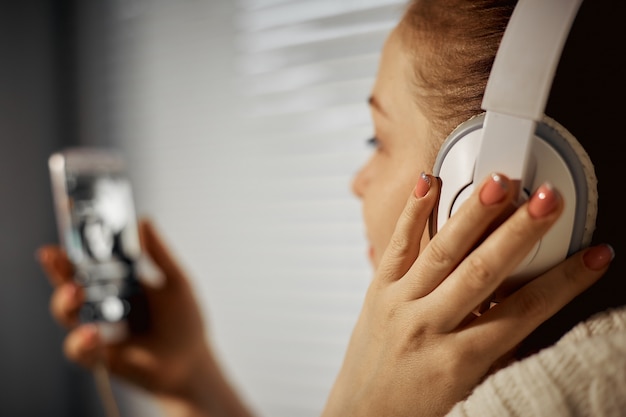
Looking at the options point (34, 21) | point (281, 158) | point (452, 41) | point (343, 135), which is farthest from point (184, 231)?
point (452, 41)

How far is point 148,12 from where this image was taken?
132cm

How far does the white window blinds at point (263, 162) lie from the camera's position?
987 mm

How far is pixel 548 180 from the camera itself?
365 mm

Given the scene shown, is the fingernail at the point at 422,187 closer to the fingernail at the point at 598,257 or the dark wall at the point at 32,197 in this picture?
the fingernail at the point at 598,257

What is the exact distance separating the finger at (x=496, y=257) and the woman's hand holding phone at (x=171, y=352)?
25.9 inches

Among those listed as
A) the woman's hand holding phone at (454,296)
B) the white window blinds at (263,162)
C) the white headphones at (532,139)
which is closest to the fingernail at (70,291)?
the white window blinds at (263,162)

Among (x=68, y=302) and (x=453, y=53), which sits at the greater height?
(x=453, y=53)

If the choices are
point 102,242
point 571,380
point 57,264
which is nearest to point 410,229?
point 571,380

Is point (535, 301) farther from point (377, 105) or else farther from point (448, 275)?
point (377, 105)

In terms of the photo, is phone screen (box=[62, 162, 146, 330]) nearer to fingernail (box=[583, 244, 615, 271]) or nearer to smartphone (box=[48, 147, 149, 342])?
smartphone (box=[48, 147, 149, 342])

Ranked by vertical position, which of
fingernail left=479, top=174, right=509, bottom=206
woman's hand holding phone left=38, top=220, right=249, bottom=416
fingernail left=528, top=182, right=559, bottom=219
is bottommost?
woman's hand holding phone left=38, top=220, right=249, bottom=416

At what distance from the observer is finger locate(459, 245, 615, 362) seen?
14.8 inches

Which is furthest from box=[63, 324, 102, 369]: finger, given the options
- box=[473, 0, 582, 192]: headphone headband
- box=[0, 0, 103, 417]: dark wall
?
box=[473, 0, 582, 192]: headphone headband

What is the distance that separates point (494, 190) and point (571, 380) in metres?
0.13
